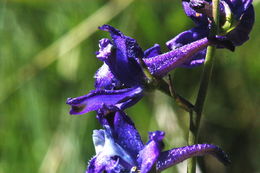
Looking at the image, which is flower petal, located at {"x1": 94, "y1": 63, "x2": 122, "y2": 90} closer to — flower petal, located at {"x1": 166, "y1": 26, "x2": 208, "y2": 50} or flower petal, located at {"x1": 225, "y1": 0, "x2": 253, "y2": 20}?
flower petal, located at {"x1": 166, "y1": 26, "x2": 208, "y2": 50}

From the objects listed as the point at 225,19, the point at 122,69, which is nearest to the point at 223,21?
the point at 225,19

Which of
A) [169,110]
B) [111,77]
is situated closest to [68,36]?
[169,110]

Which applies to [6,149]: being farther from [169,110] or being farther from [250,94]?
[250,94]

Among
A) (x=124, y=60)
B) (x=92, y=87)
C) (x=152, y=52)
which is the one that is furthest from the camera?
(x=92, y=87)

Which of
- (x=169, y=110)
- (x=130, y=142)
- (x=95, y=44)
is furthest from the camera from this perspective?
(x=95, y=44)

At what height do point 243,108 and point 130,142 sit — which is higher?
point 243,108

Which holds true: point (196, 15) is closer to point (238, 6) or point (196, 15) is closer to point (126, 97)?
point (238, 6)

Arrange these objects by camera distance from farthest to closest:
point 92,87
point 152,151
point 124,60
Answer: point 92,87 → point 124,60 → point 152,151
